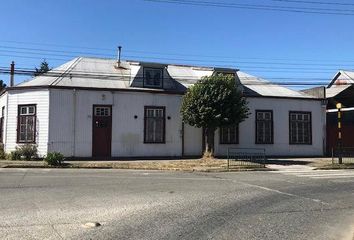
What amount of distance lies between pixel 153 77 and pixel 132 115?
3.11 metres

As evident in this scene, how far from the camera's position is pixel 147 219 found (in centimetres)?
992

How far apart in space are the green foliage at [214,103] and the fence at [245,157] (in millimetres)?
2015

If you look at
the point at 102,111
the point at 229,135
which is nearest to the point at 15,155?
the point at 102,111

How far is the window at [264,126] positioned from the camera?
32.7m

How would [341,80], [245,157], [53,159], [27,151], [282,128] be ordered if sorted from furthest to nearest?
[341,80], [282,128], [245,157], [27,151], [53,159]

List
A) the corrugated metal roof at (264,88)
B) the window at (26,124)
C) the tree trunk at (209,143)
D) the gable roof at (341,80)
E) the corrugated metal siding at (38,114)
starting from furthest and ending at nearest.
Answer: the gable roof at (341,80) → the corrugated metal roof at (264,88) → the tree trunk at (209,143) → the window at (26,124) → the corrugated metal siding at (38,114)

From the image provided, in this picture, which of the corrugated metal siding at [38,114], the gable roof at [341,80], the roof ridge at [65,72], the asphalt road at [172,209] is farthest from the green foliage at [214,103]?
the gable roof at [341,80]

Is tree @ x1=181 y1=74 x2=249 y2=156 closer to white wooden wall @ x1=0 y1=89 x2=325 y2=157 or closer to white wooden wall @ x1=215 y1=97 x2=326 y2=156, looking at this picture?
white wooden wall @ x1=0 y1=89 x2=325 y2=157

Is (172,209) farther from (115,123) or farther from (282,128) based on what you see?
(282,128)

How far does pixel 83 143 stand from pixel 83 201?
16.7 meters

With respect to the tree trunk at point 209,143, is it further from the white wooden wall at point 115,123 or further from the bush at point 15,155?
the bush at point 15,155

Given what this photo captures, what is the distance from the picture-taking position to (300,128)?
111 feet

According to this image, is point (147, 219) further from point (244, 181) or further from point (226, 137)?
point (226, 137)

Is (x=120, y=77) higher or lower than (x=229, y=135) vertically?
higher
